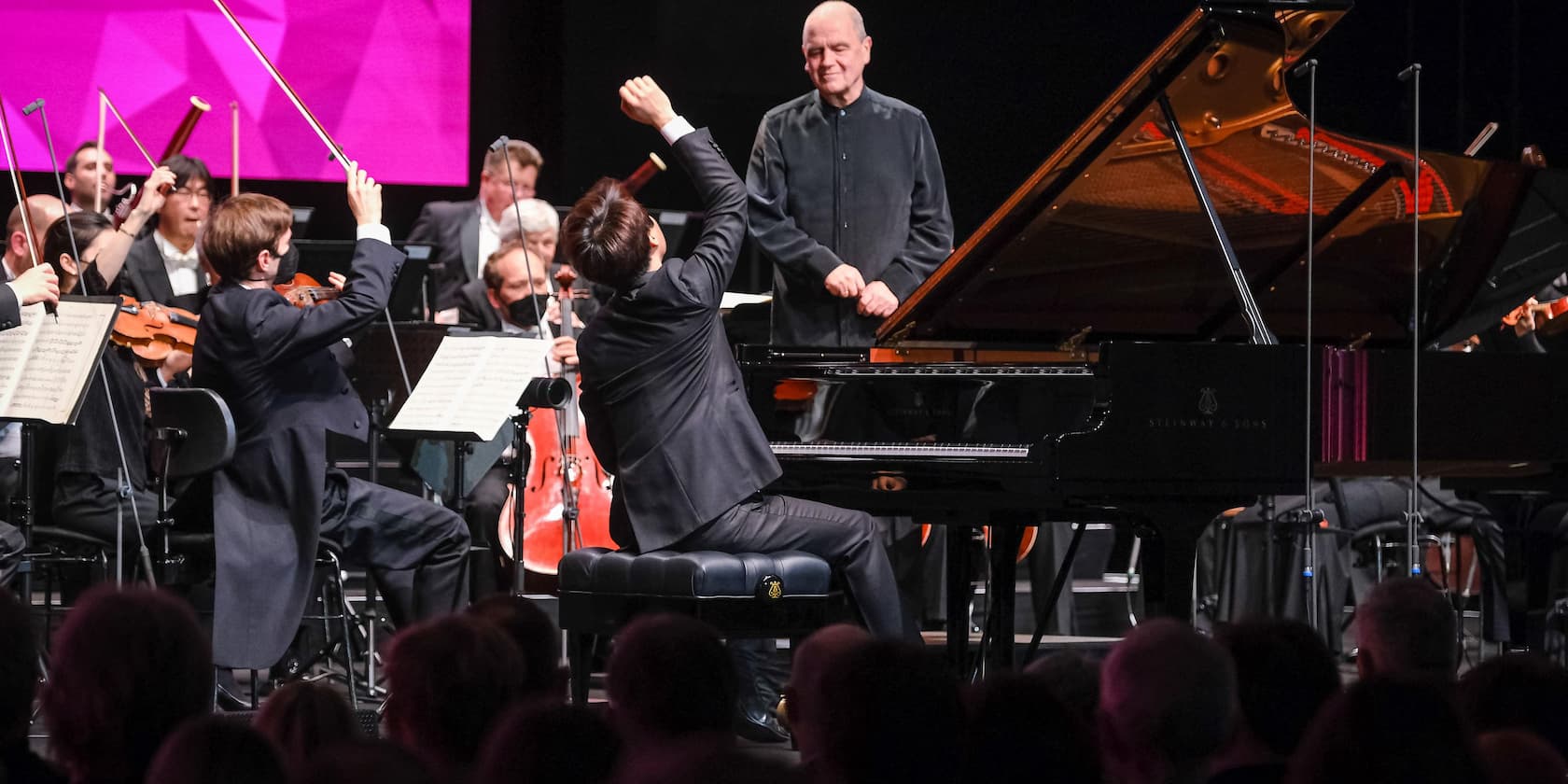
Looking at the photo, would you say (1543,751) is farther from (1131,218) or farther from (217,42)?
(217,42)

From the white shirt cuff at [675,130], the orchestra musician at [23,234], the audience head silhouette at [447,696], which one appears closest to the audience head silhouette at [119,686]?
the audience head silhouette at [447,696]

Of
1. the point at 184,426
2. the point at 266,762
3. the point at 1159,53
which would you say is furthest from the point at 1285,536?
the point at 266,762

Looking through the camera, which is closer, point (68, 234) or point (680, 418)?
point (680, 418)

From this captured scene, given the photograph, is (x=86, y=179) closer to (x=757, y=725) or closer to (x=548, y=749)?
(x=757, y=725)

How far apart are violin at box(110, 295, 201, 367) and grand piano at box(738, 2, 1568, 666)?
2.20m


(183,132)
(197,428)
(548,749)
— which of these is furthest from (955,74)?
(548,749)

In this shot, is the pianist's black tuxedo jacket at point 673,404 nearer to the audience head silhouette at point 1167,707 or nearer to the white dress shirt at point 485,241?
the audience head silhouette at point 1167,707

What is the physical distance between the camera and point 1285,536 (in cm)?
689

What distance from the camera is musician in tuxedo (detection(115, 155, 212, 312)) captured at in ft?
22.5

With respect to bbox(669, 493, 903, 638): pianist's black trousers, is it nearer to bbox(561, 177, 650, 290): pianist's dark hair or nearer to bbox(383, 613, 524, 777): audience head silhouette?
bbox(561, 177, 650, 290): pianist's dark hair

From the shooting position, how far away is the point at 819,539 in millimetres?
4539

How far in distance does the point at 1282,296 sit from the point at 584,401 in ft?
6.43

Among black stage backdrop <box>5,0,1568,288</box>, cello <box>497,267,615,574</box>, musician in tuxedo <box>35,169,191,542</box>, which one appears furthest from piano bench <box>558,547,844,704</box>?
black stage backdrop <box>5,0,1568,288</box>

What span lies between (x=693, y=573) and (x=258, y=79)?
5776mm
